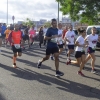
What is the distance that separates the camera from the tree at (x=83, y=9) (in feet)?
82.3

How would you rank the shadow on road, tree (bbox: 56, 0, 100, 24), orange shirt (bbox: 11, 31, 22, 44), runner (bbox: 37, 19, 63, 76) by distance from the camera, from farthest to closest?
tree (bbox: 56, 0, 100, 24) → orange shirt (bbox: 11, 31, 22, 44) → runner (bbox: 37, 19, 63, 76) → the shadow on road

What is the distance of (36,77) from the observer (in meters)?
8.18

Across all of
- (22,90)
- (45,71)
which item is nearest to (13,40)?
(45,71)

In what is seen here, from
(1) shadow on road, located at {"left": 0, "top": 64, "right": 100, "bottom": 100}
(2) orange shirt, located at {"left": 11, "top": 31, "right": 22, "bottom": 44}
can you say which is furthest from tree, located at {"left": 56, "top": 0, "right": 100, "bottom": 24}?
(1) shadow on road, located at {"left": 0, "top": 64, "right": 100, "bottom": 100}

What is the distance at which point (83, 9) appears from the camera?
2620 centimetres

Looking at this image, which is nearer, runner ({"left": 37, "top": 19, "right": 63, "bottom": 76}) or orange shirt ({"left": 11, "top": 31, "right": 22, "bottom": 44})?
runner ({"left": 37, "top": 19, "right": 63, "bottom": 76})

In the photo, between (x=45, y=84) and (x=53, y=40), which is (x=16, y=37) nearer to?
(x=53, y=40)

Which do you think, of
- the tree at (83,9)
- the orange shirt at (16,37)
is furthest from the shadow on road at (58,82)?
the tree at (83,9)

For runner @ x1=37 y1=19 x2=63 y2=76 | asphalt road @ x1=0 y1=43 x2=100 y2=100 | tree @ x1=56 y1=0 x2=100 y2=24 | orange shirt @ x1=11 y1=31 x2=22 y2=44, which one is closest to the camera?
asphalt road @ x1=0 y1=43 x2=100 y2=100

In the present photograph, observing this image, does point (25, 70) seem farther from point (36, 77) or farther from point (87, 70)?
point (87, 70)

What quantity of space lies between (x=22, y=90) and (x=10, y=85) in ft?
2.07

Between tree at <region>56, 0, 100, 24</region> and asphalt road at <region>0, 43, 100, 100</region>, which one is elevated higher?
tree at <region>56, 0, 100, 24</region>

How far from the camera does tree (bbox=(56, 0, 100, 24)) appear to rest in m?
25.1

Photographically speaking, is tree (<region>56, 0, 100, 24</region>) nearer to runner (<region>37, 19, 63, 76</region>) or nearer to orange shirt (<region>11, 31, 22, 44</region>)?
orange shirt (<region>11, 31, 22, 44</region>)
